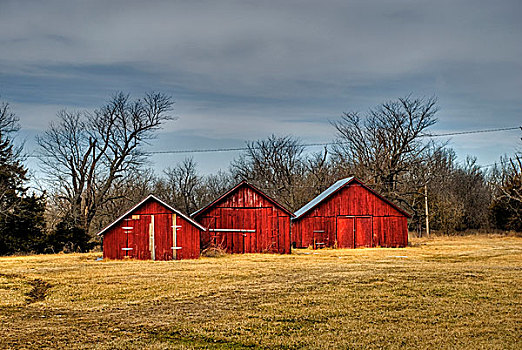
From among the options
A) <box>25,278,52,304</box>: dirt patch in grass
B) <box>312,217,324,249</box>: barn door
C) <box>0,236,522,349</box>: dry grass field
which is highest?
<box>312,217,324,249</box>: barn door

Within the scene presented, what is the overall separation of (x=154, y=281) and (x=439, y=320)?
35.9ft

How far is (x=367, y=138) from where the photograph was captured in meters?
58.4

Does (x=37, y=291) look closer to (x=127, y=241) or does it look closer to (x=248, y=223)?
(x=127, y=241)

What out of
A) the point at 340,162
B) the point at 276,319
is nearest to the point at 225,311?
the point at 276,319

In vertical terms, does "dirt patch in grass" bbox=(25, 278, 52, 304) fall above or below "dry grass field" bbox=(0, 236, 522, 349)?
above

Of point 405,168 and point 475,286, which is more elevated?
point 405,168

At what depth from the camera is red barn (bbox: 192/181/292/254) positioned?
3406cm

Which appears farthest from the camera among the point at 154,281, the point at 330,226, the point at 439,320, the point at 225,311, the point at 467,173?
the point at 467,173

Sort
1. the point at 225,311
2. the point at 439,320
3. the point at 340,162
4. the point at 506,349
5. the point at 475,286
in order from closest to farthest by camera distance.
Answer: the point at 506,349 < the point at 439,320 < the point at 225,311 < the point at 475,286 < the point at 340,162

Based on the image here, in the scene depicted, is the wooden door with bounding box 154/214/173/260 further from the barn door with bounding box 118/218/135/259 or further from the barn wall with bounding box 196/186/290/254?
the barn wall with bounding box 196/186/290/254

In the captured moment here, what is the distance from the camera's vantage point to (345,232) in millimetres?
40781

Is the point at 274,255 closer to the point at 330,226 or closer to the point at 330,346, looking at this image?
the point at 330,226

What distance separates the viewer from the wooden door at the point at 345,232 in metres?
40.7

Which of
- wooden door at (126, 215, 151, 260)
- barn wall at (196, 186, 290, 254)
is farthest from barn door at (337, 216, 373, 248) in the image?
wooden door at (126, 215, 151, 260)
